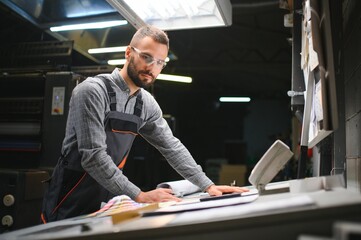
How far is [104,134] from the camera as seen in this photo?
149 centimetres

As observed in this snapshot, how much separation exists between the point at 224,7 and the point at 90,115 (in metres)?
0.90

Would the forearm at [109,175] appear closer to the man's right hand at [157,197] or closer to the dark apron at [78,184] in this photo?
the man's right hand at [157,197]

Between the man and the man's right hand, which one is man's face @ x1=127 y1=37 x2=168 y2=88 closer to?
the man

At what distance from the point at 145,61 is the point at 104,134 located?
1.44 feet

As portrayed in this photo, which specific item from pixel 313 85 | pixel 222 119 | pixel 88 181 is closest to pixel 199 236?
pixel 313 85

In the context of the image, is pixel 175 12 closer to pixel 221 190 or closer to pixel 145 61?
pixel 145 61

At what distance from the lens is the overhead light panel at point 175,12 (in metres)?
1.73

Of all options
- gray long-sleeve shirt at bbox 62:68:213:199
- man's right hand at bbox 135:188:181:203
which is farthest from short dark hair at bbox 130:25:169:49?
man's right hand at bbox 135:188:181:203

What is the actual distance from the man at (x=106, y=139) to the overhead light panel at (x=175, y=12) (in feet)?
0.52

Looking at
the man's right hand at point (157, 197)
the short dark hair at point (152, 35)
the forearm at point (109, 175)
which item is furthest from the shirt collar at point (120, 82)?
the man's right hand at point (157, 197)

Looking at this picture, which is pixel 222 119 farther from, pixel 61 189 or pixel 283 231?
pixel 283 231

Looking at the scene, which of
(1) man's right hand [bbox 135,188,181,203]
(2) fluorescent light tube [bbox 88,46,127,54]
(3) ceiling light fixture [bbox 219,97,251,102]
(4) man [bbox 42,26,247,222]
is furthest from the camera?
(3) ceiling light fixture [bbox 219,97,251,102]

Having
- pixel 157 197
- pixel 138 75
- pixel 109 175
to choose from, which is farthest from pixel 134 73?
pixel 157 197

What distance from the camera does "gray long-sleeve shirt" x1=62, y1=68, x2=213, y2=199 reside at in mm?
1385
